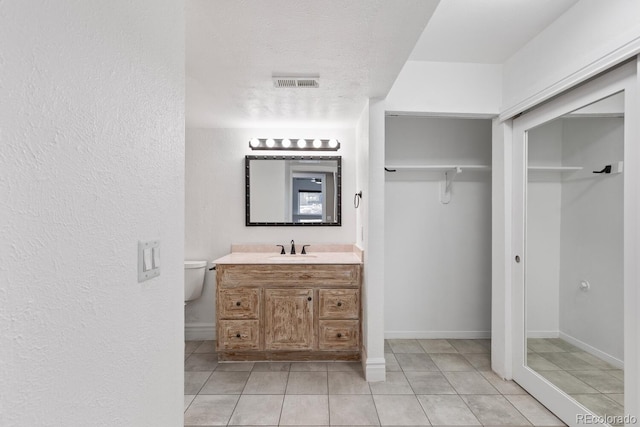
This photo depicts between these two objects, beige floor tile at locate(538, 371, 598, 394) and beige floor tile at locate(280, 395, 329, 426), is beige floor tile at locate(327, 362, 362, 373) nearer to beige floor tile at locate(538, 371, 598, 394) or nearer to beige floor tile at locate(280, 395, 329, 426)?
beige floor tile at locate(280, 395, 329, 426)

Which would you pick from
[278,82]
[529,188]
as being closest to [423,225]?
[529,188]

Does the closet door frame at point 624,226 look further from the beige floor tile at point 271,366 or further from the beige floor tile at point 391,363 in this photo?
the beige floor tile at point 271,366

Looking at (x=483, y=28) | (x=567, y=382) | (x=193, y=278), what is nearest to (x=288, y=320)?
(x=193, y=278)

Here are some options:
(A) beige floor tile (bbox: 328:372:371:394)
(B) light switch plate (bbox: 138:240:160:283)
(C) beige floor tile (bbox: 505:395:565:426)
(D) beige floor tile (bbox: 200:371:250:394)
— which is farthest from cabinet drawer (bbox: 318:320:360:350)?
(B) light switch plate (bbox: 138:240:160:283)

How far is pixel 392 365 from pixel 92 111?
2807 mm

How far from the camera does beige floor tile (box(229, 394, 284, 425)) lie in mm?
2051

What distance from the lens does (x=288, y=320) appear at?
284 cm

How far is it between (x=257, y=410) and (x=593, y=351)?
2.03m

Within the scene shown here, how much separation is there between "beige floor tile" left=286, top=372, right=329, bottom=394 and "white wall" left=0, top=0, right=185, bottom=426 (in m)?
1.48

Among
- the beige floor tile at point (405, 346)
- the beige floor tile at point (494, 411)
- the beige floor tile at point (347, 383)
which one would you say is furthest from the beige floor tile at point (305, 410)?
the beige floor tile at point (405, 346)

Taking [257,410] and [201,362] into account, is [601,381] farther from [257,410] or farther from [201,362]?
[201,362]

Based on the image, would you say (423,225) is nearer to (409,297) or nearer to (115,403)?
(409,297)

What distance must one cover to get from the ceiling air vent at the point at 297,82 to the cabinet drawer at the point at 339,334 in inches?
74.3

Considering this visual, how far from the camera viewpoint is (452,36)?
2273 millimetres
